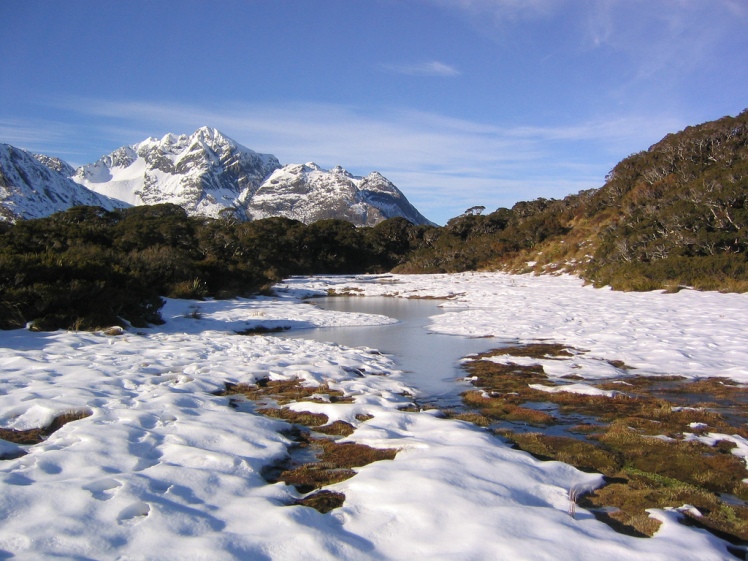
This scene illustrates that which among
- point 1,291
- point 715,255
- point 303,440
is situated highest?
point 715,255

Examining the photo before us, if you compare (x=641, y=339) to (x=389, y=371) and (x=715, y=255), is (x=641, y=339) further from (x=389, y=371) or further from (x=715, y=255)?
(x=715, y=255)

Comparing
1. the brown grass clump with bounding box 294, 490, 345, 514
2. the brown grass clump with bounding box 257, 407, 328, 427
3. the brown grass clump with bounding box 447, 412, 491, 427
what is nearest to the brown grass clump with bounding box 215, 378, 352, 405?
the brown grass clump with bounding box 257, 407, 328, 427

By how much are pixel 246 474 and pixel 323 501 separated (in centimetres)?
94

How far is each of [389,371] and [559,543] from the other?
6.14 metres

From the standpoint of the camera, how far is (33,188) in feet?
470

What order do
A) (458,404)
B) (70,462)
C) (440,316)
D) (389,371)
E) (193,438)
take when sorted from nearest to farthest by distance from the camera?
(70,462) < (193,438) < (458,404) < (389,371) < (440,316)

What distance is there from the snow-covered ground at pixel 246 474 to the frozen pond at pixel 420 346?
61 cm

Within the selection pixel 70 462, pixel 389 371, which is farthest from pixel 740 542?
pixel 389 371

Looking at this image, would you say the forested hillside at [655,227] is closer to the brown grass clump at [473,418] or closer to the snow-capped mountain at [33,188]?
the brown grass clump at [473,418]

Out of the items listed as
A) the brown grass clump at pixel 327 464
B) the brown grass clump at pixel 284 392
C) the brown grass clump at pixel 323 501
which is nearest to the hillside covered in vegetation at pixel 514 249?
the brown grass clump at pixel 284 392

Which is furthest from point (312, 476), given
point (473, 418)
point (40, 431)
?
point (40, 431)

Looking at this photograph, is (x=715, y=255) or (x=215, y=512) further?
(x=715, y=255)

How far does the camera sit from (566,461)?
5168 millimetres

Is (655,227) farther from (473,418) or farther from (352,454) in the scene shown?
(352,454)
